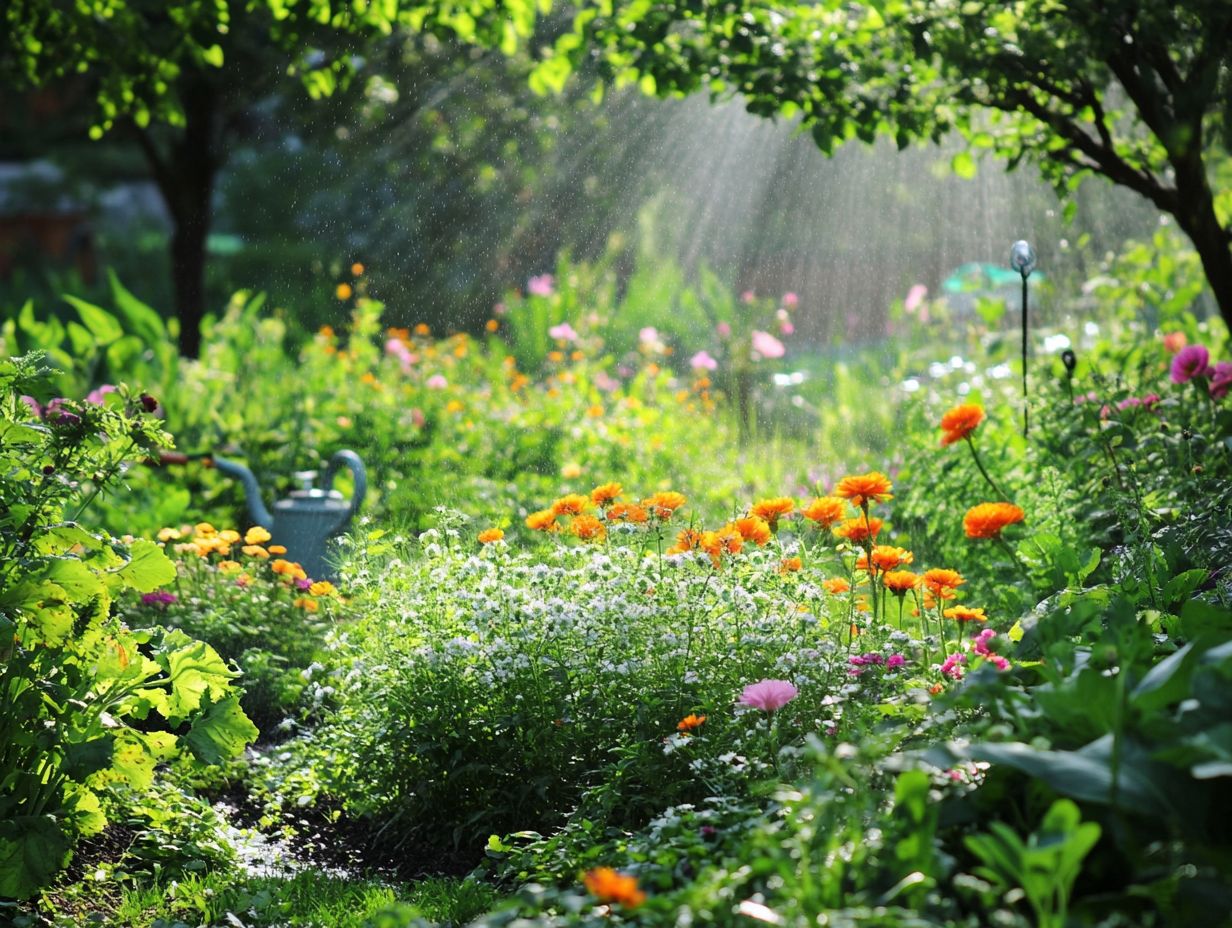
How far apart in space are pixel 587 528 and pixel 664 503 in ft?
0.65

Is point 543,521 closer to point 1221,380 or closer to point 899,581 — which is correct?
point 899,581

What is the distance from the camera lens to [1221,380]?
3.94 m

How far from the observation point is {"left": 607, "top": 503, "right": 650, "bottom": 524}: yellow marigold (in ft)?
10.7

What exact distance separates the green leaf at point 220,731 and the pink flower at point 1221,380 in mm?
2912

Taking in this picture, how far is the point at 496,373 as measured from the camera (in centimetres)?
815

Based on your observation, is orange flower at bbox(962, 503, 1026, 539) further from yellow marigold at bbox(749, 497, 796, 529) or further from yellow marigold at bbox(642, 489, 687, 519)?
yellow marigold at bbox(642, 489, 687, 519)

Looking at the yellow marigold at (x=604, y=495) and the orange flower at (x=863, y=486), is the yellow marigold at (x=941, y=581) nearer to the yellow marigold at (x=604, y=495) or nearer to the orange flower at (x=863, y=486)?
the orange flower at (x=863, y=486)

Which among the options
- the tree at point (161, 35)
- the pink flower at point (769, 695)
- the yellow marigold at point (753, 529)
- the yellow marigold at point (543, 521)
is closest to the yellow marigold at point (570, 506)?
the yellow marigold at point (543, 521)

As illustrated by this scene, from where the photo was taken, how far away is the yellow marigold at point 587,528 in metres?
3.20

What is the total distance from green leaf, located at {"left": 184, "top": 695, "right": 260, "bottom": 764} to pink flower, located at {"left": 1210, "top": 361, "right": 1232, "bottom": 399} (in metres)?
2.91

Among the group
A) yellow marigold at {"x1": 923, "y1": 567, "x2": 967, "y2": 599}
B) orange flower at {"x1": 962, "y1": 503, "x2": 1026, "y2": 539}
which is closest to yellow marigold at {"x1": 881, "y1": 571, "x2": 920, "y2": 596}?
yellow marigold at {"x1": 923, "y1": 567, "x2": 967, "y2": 599}

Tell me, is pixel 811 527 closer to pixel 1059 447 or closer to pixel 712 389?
pixel 1059 447

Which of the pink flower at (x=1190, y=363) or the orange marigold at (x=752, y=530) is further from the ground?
the pink flower at (x=1190, y=363)

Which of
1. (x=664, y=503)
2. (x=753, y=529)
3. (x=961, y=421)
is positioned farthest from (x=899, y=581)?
(x=664, y=503)
